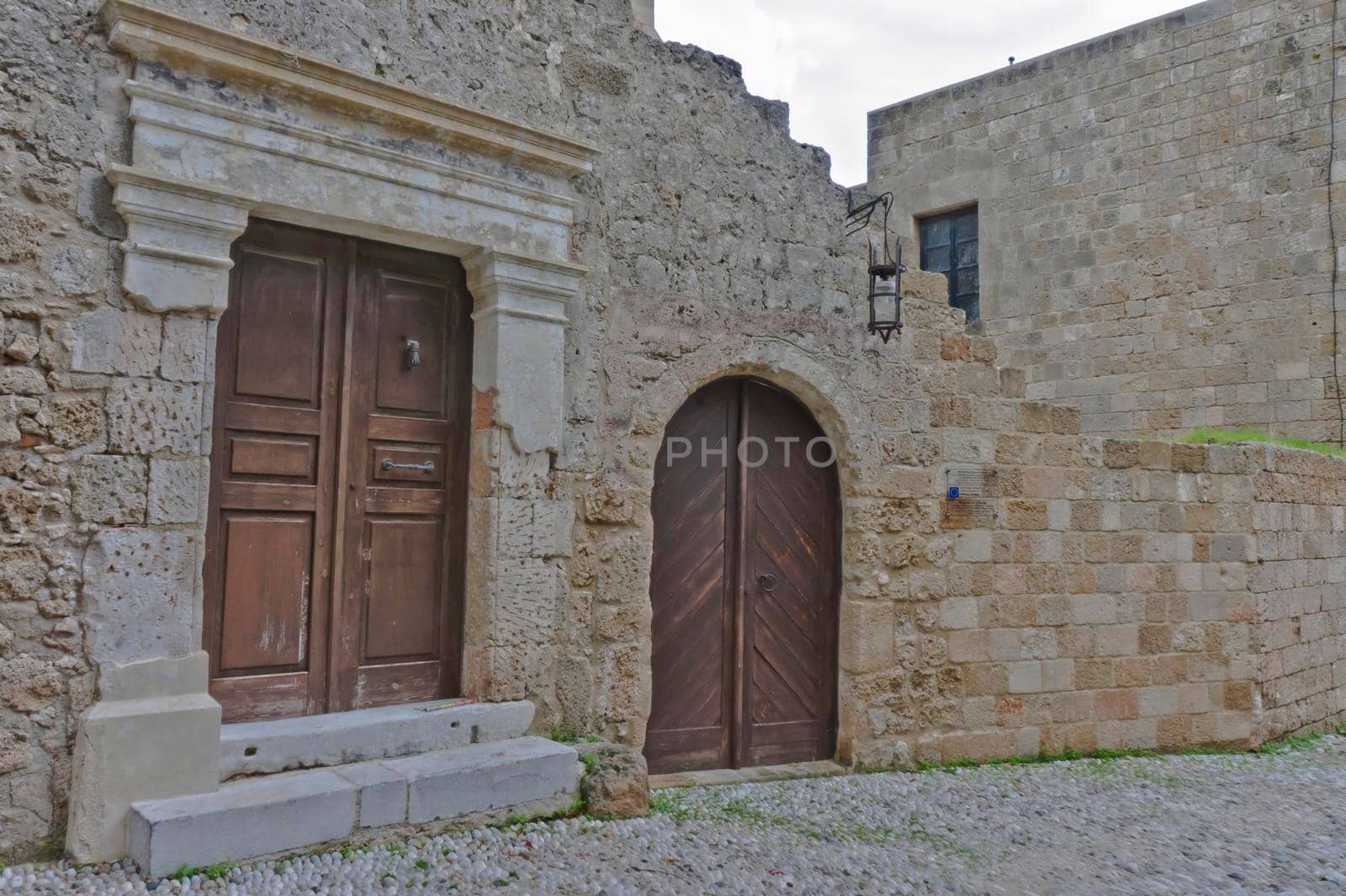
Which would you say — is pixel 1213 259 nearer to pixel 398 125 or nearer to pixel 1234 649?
pixel 1234 649

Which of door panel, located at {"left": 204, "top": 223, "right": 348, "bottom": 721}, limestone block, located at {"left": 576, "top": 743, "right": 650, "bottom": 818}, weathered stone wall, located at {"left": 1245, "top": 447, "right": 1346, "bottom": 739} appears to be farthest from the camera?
weathered stone wall, located at {"left": 1245, "top": 447, "right": 1346, "bottom": 739}

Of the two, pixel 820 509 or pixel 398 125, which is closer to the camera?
pixel 398 125

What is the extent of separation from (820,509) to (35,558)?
358 cm

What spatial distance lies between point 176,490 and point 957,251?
8.25m

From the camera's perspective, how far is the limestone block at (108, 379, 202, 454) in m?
3.45

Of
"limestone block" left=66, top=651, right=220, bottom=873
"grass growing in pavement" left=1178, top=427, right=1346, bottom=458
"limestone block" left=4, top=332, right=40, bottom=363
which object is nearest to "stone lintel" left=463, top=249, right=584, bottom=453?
"limestone block" left=66, top=651, right=220, bottom=873

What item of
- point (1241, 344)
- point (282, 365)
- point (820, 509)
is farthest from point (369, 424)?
point (1241, 344)

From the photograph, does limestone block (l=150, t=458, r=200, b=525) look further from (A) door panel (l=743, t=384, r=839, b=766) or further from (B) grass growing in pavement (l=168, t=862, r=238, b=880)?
(A) door panel (l=743, t=384, r=839, b=766)

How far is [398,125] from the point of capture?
4117mm

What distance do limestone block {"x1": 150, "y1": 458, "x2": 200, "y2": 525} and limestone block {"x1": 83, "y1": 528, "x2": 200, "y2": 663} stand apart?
56mm

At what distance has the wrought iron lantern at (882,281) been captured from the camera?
18.1 feet

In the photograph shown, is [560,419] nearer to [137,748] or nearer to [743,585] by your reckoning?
[743,585]

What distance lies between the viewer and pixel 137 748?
11.0 feet

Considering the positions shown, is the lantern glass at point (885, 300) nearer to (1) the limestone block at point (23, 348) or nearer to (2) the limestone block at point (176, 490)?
(2) the limestone block at point (176, 490)
